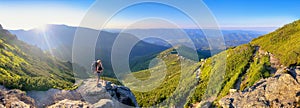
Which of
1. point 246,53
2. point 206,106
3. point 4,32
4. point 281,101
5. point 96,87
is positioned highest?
point 4,32

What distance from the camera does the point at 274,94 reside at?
4198 inches

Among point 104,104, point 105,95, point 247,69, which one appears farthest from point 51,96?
point 247,69

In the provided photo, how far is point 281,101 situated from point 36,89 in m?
100

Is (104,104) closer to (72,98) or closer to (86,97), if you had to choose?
(86,97)

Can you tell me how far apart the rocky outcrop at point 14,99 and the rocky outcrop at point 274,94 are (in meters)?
98.9

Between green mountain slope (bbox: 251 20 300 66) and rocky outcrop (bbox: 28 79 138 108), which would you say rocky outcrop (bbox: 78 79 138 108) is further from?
green mountain slope (bbox: 251 20 300 66)

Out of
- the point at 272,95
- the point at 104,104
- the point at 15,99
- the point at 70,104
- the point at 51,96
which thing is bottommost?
the point at 272,95

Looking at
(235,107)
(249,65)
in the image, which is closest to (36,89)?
(235,107)

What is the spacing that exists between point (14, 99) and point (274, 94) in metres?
105

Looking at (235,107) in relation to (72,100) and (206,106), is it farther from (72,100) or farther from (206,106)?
(72,100)

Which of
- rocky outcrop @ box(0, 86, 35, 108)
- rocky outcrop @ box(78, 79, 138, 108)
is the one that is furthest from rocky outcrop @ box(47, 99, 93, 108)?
rocky outcrop @ box(0, 86, 35, 108)

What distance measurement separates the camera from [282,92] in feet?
347

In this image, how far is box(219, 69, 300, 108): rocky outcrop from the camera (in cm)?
10219

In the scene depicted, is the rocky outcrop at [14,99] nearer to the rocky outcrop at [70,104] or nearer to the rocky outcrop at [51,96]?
the rocky outcrop at [51,96]
